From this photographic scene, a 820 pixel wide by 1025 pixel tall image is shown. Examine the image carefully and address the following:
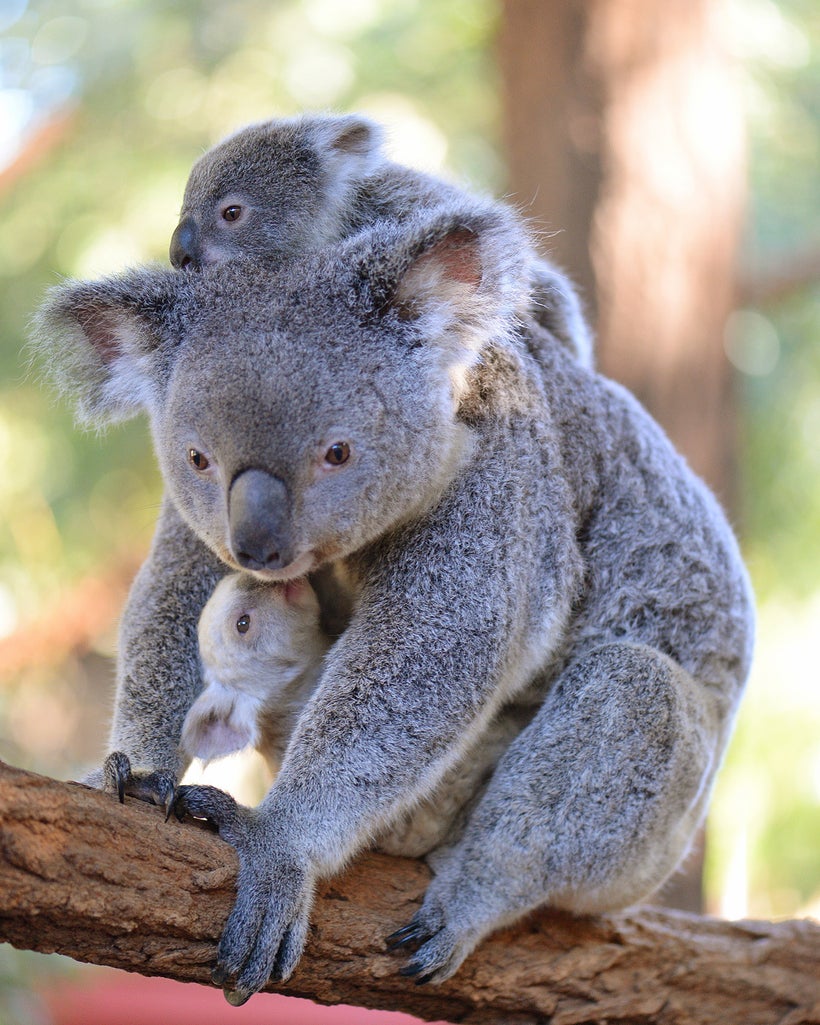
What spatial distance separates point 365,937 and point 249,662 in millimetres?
699

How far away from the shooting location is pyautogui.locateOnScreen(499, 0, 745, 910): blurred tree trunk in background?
562 centimetres

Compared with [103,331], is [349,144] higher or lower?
higher

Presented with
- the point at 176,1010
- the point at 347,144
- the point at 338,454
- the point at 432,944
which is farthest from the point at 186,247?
the point at 176,1010

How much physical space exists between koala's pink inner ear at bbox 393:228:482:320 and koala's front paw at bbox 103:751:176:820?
1.18m

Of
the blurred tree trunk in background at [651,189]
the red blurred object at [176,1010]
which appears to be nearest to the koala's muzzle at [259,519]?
the blurred tree trunk in background at [651,189]

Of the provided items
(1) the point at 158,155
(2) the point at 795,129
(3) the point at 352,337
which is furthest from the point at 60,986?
(2) the point at 795,129

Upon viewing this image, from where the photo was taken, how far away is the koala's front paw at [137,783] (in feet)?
7.43

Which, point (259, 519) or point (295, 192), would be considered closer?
point (259, 519)

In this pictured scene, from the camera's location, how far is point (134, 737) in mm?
2725

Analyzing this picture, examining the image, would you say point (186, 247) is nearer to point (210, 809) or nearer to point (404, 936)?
point (210, 809)

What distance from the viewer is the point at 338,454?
7.84 ft

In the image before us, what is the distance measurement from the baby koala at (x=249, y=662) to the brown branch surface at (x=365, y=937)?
317mm

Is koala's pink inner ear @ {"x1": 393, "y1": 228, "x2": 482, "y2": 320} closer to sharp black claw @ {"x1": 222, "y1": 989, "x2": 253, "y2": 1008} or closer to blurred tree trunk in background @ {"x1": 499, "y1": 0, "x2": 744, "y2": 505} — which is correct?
sharp black claw @ {"x1": 222, "y1": 989, "x2": 253, "y2": 1008}

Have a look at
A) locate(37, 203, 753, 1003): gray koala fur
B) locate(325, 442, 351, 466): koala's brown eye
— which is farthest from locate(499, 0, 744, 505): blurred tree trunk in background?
locate(325, 442, 351, 466): koala's brown eye
